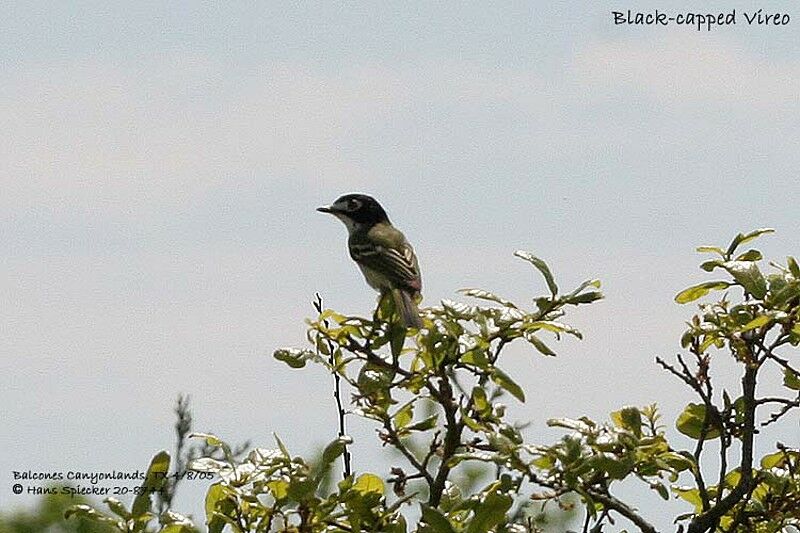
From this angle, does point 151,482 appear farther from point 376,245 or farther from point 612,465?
point 376,245

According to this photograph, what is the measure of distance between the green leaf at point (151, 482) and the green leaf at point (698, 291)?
2.18 metres

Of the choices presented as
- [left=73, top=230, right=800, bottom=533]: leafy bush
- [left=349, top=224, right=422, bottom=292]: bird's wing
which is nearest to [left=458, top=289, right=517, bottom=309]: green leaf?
[left=73, top=230, right=800, bottom=533]: leafy bush

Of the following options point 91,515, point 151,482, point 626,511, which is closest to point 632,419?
point 626,511

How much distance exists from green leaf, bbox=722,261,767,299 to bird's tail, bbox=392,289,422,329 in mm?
1239

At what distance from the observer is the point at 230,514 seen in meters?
5.77

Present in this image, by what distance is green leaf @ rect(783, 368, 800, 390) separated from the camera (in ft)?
21.4

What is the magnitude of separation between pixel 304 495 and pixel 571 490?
3.12ft

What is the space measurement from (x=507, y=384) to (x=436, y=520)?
0.60 meters

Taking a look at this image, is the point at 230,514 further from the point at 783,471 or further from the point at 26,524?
the point at 26,524

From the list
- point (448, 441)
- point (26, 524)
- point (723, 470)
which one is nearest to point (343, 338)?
point (448, 441)

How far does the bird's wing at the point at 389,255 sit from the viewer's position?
10.7 m

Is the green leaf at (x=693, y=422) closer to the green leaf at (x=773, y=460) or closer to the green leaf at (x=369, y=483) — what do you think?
the green leaf at (x=773, y=460)

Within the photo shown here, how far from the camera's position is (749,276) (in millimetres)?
6176

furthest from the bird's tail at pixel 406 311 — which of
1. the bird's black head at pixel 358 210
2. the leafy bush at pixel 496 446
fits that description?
the bird's black head at pixel 358 210
